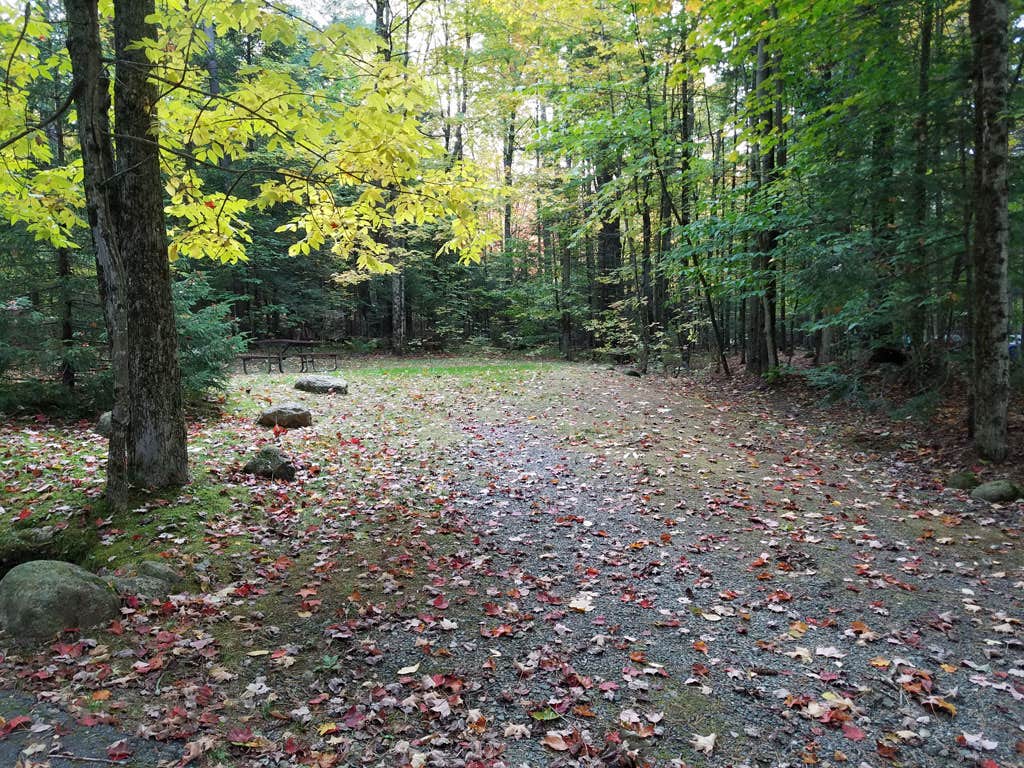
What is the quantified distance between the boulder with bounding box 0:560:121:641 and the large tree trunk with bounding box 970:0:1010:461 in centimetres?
943

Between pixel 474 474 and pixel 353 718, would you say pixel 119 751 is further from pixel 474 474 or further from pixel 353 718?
pixel 474 474

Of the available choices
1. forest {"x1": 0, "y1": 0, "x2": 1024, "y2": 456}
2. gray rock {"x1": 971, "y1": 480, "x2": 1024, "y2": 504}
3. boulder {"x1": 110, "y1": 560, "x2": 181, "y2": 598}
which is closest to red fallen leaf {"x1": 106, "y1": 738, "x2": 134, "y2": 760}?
boulder {"x1": 110, "y1": 560, "x2": 181, "y2": 598}

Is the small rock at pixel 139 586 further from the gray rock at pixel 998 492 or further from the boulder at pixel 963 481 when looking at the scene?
the boulder at pixel 963 481

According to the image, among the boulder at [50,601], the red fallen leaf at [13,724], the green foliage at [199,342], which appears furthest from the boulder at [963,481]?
the green foliage at [199,342]

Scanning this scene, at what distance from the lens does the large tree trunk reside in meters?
6.36

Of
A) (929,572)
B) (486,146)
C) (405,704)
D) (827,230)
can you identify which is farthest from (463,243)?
(486,146)

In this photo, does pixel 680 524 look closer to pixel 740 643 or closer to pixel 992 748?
pixel 740 643

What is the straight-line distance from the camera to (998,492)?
6211 mm

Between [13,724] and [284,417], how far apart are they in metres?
6.46

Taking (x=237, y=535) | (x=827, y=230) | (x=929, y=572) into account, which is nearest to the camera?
(x=929, y=572)

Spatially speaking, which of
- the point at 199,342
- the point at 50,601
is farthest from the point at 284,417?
the point at 50,601

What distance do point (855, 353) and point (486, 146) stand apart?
65.9 feet

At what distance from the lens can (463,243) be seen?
19.8ft

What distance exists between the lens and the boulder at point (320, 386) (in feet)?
40.3
